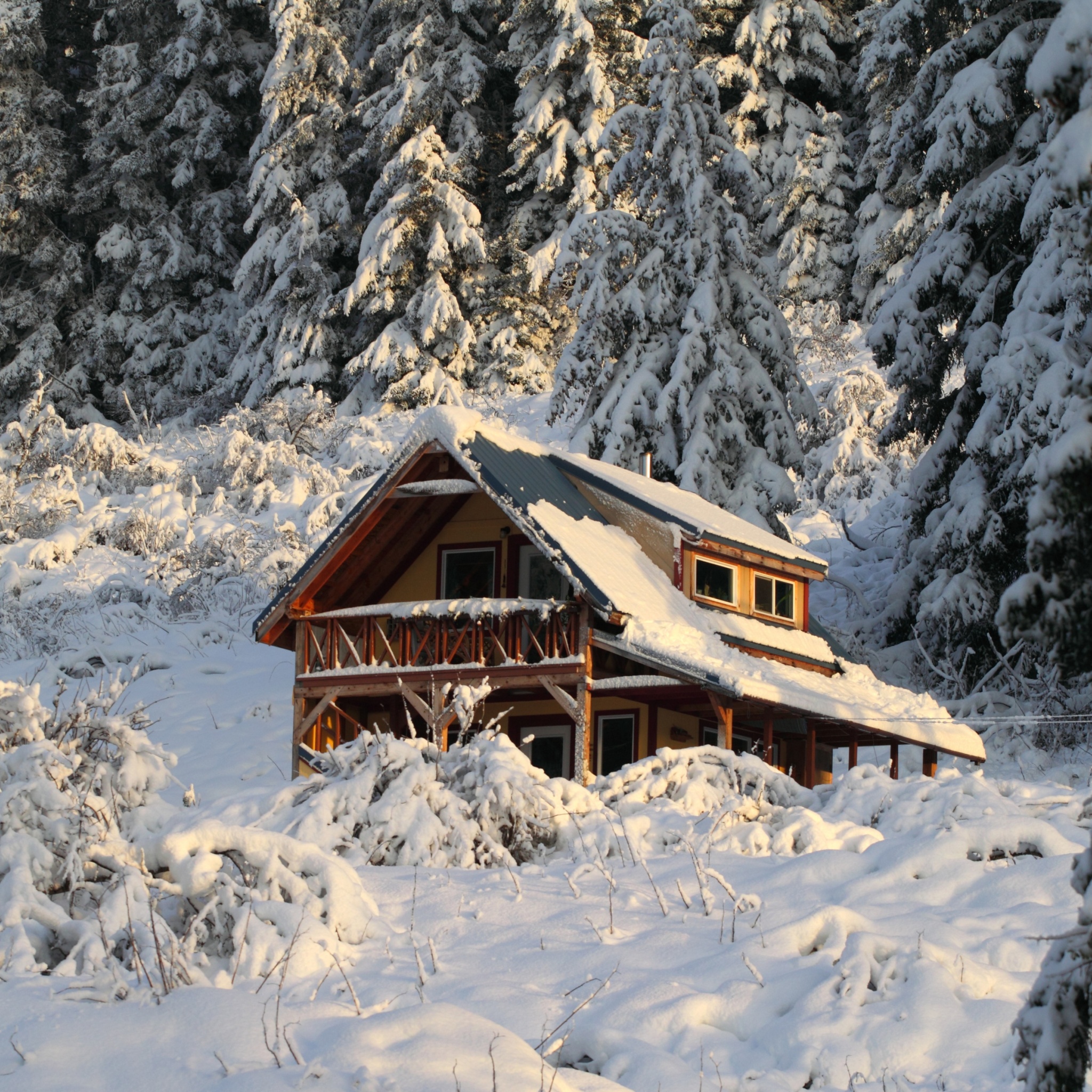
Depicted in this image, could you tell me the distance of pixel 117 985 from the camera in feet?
24.3

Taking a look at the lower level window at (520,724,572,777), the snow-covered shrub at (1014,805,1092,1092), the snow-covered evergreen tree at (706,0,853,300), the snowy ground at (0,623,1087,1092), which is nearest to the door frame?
the lower level window at (520,724,572,777)

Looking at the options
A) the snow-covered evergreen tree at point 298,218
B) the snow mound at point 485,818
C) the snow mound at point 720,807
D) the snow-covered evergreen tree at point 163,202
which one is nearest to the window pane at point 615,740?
the snow mound at point 720,807

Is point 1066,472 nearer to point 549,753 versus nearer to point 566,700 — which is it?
point 566,700

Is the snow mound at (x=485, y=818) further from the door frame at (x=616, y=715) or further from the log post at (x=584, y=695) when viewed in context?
the door frame at (x=616, y=715)

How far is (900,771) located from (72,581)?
19186 millimetres

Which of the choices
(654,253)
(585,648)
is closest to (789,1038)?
(585,648)

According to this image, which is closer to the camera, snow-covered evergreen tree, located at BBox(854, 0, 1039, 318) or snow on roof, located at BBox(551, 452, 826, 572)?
snow on roof, located at BBox(551, 452, 826, 572)

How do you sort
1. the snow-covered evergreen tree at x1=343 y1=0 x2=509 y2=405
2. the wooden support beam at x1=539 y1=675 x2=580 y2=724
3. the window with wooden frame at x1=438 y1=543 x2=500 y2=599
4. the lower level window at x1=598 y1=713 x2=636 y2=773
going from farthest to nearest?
the snow-covered evergreen tree at x1=343 y1=0 x2=509 y2=405 < the lower level window at x1=598 y1=713 x2=636 y2=773 < the window with wooden frame at x1=438 y1=543 x2=500 y2=599 < the wooden support beam at x1=539 y1=675 x2=580 y2=724

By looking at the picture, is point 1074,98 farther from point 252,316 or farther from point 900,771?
point 252,316

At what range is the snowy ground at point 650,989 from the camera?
6.72 meters

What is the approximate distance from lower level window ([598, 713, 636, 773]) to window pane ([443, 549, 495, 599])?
290 cm

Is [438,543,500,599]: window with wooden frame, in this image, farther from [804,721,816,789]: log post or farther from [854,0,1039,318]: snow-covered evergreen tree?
[854,0,1039,318]: snow-covered evergreen tree

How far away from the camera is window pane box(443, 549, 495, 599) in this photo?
75.5ft

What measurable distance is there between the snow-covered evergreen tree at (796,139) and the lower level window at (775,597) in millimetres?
24428
